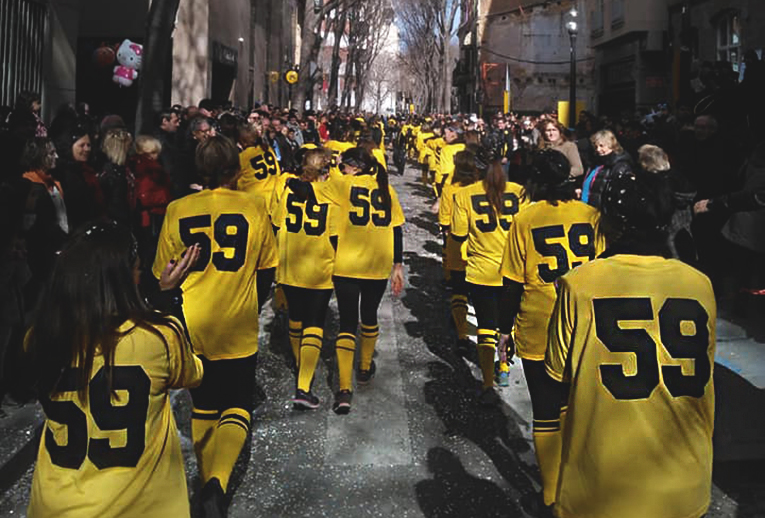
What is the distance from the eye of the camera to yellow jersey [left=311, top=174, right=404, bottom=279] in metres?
5.76

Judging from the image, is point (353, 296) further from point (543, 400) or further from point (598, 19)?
point (598, 19)

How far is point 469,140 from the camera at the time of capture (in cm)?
995

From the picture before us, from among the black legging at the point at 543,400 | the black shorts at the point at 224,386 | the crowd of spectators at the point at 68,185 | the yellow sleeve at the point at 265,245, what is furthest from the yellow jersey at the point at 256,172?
the black legging at the point at 543,400

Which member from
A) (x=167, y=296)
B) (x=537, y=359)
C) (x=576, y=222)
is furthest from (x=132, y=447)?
(x=576, y=222)

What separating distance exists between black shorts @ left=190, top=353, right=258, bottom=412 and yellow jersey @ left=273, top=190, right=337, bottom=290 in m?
1.51

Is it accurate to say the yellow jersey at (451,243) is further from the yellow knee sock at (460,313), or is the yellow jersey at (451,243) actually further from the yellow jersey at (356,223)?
A: the yellow jersey at (356,223)

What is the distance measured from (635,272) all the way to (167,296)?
1644 mm

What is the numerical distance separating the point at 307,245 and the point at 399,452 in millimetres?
1595

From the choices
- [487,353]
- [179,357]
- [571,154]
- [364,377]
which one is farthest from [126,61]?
[179,357]

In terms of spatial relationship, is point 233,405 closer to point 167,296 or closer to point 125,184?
point 167,296

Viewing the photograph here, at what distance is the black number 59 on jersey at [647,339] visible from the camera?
2.56 m

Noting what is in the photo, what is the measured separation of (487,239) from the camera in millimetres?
5965

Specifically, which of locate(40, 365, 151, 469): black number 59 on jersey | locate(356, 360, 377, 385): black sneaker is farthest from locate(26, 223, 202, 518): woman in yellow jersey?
locate(356, 360, 377, 385): black sneaker

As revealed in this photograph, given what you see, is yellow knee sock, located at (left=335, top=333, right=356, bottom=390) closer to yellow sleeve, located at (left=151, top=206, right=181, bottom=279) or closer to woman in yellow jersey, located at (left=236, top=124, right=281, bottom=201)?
yellow sleeve, located at (left=151, top=206, right=181, bottom=279)
